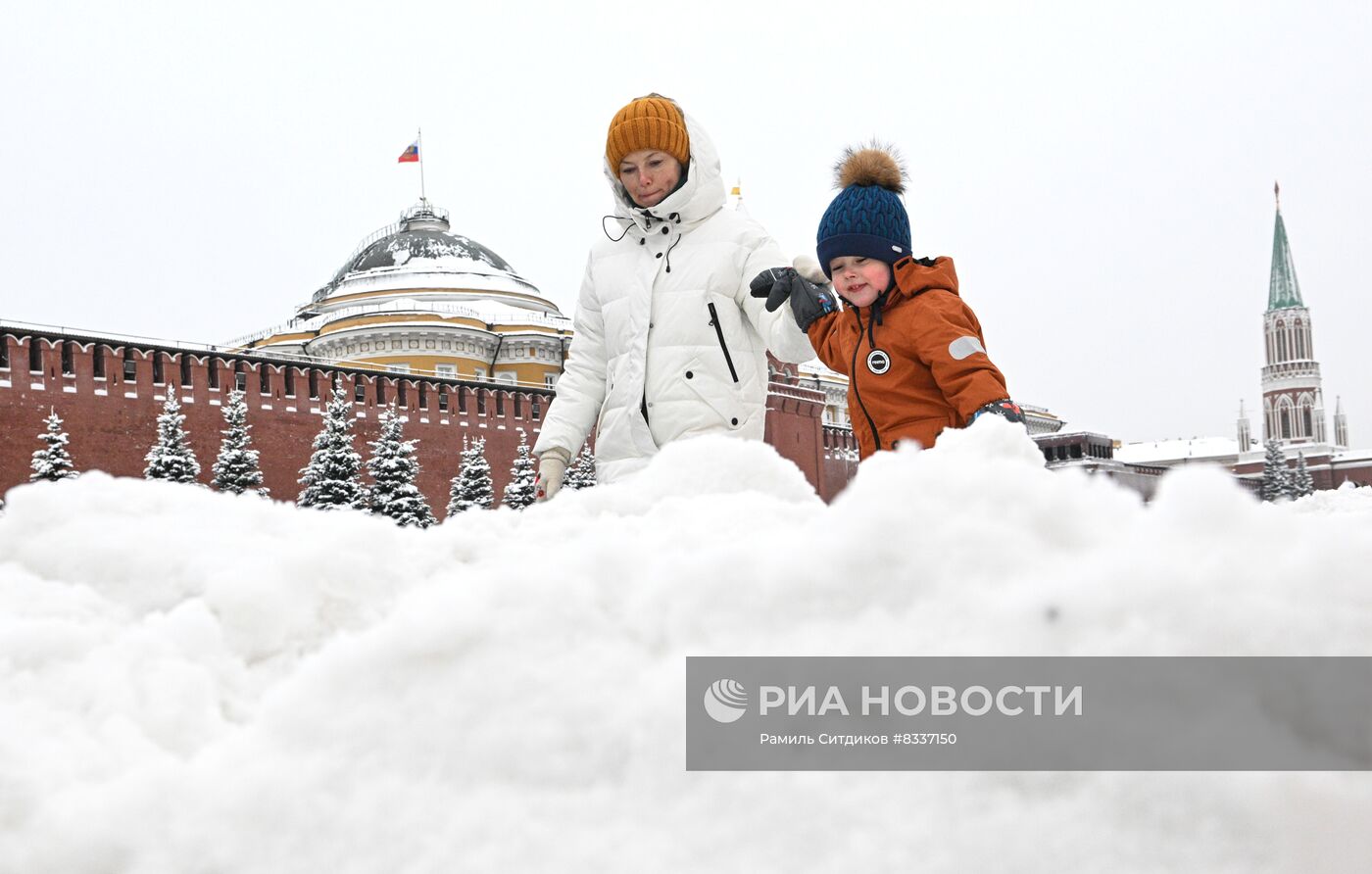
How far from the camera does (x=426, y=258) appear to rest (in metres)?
40.4

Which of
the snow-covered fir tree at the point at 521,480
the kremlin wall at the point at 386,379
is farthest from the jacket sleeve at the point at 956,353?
the snow-covered fir tree at the point at 521,480

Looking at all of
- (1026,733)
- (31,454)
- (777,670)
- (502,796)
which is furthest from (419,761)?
(31,454)

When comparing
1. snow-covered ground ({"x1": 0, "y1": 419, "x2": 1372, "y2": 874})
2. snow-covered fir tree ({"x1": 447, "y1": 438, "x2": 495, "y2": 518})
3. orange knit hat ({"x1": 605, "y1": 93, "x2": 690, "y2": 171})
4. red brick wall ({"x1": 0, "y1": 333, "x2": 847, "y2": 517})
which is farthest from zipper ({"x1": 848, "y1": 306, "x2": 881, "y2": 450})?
snow-covered fir tree ({"x1": 447, "y1": 438, "x2": 495, "y2": 518})

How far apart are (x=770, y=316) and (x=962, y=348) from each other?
889mm

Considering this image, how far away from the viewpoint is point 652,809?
3.85ft

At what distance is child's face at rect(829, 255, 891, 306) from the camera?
3.57 m

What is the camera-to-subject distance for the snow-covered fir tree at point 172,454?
21.7m

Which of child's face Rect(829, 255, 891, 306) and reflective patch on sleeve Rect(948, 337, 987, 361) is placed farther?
child's face Rect(829, 255, 891, 306)

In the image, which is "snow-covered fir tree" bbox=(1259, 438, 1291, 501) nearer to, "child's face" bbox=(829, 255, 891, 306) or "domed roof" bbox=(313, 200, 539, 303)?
"domed roof" bbox=(313, 200, 539, 303)

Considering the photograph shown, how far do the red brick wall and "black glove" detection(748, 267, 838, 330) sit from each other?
20.3 metres

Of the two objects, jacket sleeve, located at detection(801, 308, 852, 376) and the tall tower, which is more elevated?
the tall tower

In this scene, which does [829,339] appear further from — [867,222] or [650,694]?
[650,694]

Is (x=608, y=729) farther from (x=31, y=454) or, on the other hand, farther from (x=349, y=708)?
(x=31, y=454)

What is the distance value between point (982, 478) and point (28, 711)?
100cm
